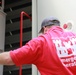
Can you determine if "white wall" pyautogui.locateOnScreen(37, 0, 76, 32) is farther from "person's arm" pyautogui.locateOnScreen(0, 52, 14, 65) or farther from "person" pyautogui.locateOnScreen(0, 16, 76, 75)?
"person's arm" pyautogui.locateOnScreen(0, 52, 14, 65)

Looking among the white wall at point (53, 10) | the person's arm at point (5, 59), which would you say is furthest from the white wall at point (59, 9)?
the person's arm at point (5, 59)

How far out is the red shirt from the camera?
6.02 feet

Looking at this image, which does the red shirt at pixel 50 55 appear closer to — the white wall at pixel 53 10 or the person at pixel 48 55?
the person at pixel 48 55

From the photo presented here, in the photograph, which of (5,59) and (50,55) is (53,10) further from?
(5,59)

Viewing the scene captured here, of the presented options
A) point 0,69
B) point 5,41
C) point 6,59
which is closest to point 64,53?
point 6,59

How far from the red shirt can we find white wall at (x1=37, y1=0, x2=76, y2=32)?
0.73 meters

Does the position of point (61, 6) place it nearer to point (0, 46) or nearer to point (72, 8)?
point (72, 8)

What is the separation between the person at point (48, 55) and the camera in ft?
5.99

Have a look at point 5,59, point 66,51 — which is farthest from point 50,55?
point 5,59

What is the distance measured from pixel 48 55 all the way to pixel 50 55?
0.02 metres

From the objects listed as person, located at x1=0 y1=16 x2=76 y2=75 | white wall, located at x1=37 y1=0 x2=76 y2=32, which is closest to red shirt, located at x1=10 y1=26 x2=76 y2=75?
person, located at x1=0 y1=16 x2=76 y2=75

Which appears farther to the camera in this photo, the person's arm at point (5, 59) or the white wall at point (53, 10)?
the white wall at point (53, 10)

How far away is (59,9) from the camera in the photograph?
2762mm

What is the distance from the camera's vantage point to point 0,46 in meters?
4.29
